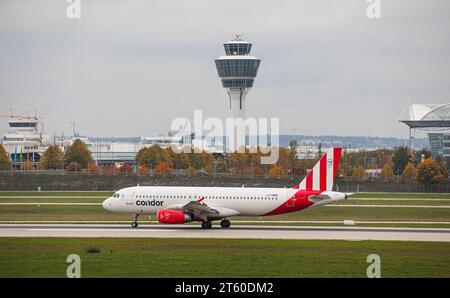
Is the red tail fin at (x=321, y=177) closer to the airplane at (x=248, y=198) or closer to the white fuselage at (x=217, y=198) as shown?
the airplane at (x=248, y=198)

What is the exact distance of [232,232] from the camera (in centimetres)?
Result: 6275

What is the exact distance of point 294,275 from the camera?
41.7m

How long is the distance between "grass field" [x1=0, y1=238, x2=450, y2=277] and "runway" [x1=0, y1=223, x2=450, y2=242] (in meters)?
3.21

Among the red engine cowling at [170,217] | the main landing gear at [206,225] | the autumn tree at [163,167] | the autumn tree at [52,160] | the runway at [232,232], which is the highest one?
the autumn tree at [52,160]

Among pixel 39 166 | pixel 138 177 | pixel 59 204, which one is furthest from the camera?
pixel 39 166

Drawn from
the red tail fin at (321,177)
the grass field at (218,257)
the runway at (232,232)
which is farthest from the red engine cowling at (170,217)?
the red tail fin at (321,177)

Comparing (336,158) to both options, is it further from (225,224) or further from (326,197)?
(225,224)

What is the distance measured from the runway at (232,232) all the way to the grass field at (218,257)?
3212 mm

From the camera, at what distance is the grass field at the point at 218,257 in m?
42.3

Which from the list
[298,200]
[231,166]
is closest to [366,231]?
[298,200]

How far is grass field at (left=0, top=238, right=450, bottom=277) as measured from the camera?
139 ft

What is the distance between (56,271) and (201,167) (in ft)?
494
